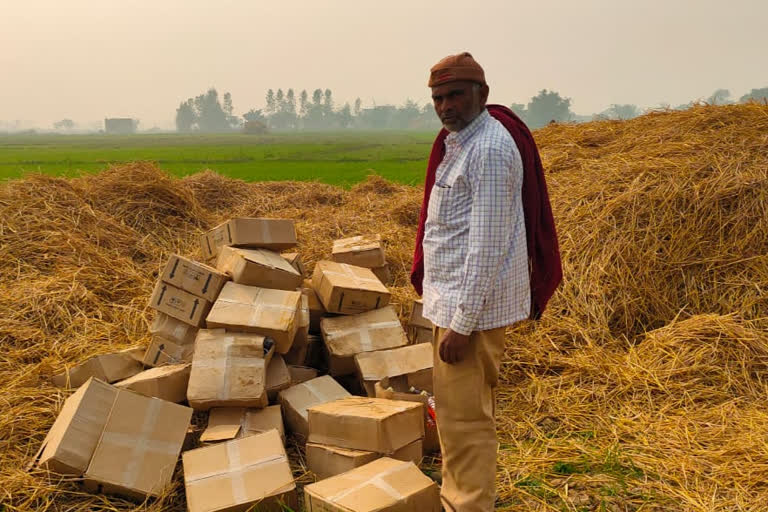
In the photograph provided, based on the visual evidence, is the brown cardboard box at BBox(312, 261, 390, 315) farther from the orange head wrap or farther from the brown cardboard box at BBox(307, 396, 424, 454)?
the orange head wrap

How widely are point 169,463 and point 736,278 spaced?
417 centimetres

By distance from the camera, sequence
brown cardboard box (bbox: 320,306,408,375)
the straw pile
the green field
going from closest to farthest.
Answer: the straw pile, brown cardboard box (bbox: 320,306,408,375), the green field

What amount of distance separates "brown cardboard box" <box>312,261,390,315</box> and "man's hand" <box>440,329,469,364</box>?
6.13 ft

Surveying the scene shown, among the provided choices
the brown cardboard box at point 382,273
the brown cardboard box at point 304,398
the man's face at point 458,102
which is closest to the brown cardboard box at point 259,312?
the brown cardboard box at point 304,398

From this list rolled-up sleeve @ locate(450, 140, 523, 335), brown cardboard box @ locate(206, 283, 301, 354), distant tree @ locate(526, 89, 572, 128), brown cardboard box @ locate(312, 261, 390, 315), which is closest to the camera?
rolled-up sleeve @ locate(450, 140, 523, 335)

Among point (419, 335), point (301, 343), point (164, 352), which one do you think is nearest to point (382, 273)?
point (419, 335)

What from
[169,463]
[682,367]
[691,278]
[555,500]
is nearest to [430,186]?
[555,500]

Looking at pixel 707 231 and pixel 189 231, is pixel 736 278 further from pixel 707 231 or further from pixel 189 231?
pixel 189 231

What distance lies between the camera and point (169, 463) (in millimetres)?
2652

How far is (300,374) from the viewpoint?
3.54m

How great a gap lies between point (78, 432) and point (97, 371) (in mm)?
767

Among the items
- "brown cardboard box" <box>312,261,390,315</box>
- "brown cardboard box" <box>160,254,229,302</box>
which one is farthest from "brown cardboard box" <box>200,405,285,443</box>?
"brown cardboard box" <box>312,261,390,315</box>

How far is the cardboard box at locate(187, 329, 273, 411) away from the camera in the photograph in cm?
292

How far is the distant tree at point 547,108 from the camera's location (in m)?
119
